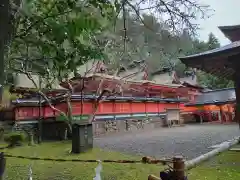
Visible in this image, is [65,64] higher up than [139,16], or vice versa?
[139,16]

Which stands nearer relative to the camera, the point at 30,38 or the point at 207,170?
the point at 30,38

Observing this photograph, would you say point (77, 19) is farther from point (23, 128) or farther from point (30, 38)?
point (23, 128)

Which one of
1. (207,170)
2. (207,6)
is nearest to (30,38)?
(207,6)

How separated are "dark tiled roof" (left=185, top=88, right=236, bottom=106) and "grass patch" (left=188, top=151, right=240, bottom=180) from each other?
822 inches

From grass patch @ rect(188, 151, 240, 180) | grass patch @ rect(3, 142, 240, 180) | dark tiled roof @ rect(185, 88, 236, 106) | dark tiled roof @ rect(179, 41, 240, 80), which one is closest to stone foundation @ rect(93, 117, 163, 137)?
dark tiled roof @ rect(185, 88, 236, 106)

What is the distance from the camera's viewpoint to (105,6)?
3.12 meters

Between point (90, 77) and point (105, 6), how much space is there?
13.6 meters

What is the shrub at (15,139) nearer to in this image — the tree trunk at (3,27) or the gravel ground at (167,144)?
the gravel ground at (167,144)

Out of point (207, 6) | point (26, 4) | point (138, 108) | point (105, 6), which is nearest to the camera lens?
point (26, 4)

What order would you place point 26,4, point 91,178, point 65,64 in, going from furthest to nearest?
1. point 91,178
2. point 65,64
3. point 26,4

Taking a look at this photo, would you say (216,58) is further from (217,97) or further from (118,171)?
(217,97)

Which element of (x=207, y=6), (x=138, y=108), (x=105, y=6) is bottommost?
(x=138, y=108)

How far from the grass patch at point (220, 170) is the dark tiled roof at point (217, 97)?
20.9 meters

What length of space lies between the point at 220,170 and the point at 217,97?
25.6 metres
